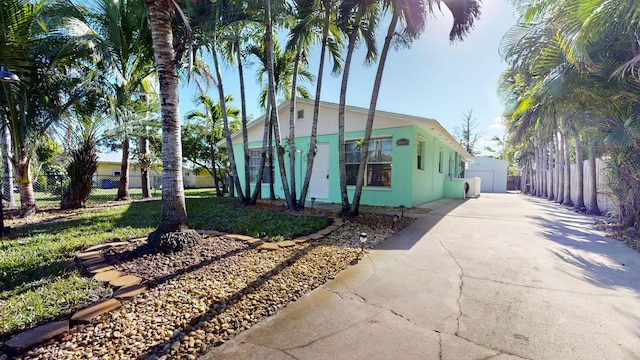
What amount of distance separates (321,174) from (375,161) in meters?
2.15

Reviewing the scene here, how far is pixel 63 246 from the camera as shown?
392cm

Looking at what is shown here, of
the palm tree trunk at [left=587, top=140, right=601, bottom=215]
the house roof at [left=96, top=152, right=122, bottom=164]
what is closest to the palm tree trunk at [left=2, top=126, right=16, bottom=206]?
the house roof at [left=96, top=152, right=122, bottom=164]

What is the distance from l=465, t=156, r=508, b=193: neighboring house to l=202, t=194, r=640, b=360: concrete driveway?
23.1 m

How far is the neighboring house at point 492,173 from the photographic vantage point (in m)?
24.4

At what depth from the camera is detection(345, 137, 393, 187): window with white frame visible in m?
8.83

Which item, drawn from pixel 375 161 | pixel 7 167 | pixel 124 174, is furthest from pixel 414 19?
pixel 7 167

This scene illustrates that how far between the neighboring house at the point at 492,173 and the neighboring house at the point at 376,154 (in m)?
16.4

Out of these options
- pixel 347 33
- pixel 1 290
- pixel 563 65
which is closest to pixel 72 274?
pixel 1 290

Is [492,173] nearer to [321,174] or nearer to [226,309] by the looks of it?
[321,174]

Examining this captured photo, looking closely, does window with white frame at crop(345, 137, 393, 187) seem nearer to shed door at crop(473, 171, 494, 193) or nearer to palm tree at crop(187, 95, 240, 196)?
palm tree at crop(187, 95, 240, 196)

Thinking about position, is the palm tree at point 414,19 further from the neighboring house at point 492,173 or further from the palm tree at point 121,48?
the neighboring house at point 492,173

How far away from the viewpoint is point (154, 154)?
11.6 m

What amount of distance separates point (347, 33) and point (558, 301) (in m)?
7.08

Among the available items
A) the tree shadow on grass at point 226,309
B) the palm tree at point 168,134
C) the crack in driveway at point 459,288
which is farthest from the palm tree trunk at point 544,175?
the palm tree at point 168,134
